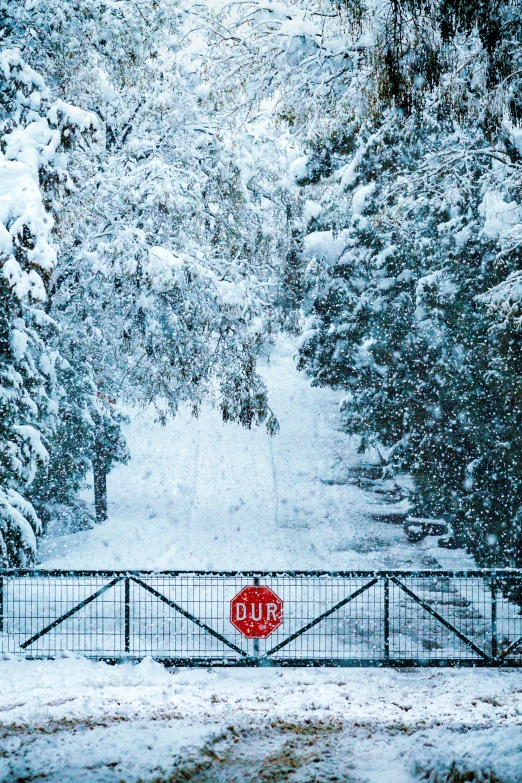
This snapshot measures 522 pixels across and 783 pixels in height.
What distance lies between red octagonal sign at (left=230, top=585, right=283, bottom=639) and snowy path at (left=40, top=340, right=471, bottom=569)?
8.78 metres

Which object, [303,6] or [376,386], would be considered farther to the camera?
[376,386]

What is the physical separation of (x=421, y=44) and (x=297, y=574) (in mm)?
5483

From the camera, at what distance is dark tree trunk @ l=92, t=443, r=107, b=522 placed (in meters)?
21.0

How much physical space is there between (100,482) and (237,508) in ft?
16.7

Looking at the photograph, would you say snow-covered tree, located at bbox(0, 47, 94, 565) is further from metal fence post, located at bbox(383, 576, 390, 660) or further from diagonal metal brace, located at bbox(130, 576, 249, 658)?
metal fence post, located at bbox(383, 576, 390, 660)

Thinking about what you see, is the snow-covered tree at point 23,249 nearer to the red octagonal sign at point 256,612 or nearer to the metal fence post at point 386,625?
the red octagonal sign at point 256,612

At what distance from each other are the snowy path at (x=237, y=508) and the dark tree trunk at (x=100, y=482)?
1.97ft

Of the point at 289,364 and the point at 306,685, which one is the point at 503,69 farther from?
the point at 289,364

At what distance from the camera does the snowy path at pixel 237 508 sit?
1827 cm

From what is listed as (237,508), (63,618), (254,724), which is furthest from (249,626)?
(237,508)

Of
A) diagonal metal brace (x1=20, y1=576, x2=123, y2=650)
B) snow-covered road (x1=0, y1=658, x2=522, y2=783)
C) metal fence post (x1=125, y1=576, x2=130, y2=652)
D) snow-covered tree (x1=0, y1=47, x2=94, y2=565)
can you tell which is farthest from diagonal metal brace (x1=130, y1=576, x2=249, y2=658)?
snow-covered tree (x1=0, y1=47, x2=94, y2=565)

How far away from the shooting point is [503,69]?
7414 mm

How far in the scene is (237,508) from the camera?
82.6 feet

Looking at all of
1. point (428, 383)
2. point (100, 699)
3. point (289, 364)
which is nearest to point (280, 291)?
point (428, 383)
